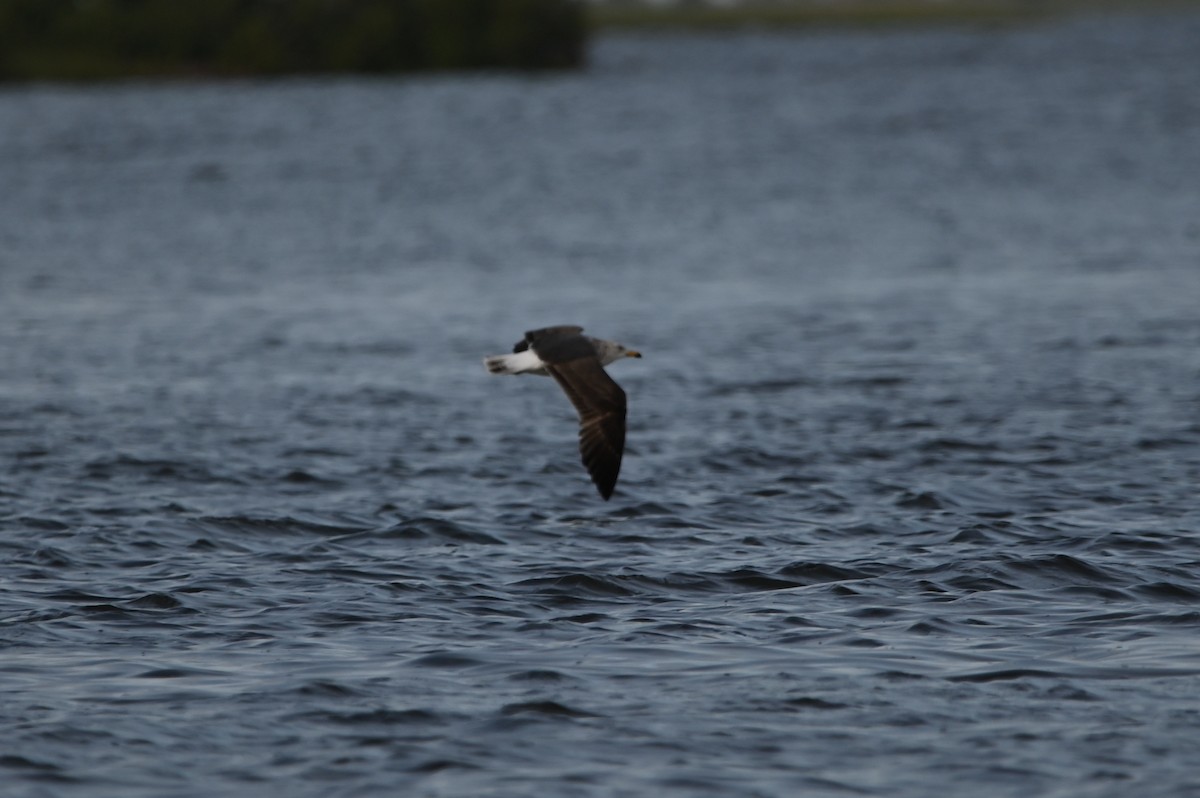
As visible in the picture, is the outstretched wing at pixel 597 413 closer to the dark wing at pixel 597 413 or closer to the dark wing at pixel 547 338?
the dark wing at pixel 597 413

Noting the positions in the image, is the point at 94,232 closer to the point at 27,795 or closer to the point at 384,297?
the point at 384,297

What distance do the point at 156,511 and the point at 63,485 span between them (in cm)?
128

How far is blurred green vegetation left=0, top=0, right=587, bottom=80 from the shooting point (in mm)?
71500

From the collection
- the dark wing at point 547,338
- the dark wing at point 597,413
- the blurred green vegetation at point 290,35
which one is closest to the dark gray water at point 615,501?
the dark wing at point 597,413

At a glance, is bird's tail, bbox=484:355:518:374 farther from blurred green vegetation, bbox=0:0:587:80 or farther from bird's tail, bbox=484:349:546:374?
blurred green vegetation, bbox=0:0:587:80

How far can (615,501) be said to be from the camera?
13.2 meters

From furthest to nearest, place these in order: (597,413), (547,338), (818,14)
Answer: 1. (818,14)
2. (547,338)
3. (597,413)

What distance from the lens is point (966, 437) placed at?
1528cm

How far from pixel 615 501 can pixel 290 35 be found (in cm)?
6268

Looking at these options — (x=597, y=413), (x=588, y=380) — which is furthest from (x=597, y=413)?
(x=588, y=380)

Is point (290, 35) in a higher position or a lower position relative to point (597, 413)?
higher

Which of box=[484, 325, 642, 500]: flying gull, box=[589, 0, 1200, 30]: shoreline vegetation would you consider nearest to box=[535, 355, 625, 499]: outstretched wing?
box=[484, 325, 642, 500]: flying gull

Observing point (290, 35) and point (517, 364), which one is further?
point (290, 35)

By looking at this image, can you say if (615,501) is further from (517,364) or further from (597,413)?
(597,413)
